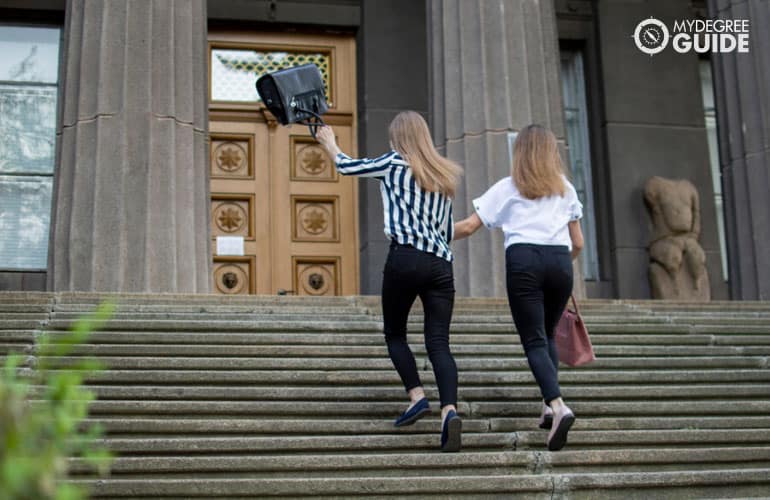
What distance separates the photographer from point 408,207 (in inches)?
251

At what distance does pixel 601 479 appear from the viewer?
19.1ft

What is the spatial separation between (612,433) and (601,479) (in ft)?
2.32

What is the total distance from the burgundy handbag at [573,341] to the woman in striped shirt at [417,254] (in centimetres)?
69

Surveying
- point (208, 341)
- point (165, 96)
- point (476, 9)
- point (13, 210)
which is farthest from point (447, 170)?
point (13, 210)

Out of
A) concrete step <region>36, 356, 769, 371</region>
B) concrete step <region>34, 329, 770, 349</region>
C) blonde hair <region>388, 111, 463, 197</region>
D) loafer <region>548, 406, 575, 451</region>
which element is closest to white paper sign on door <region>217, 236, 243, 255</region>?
concrete step <region>34, 329, 770, 349</region>

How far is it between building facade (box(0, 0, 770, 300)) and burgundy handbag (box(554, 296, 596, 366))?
4.85 meters

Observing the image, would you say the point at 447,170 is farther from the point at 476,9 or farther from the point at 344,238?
the point at 344,238

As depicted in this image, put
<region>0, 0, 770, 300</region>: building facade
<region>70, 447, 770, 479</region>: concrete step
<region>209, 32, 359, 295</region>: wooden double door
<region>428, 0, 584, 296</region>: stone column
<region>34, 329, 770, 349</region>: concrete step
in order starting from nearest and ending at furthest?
<region>70, 447, 770, 479</region>: concrete step
<region>34, 329, 770, 349</region>: concrete step
<region>0, 0, 770, 300</region>: building facade
<region>428, 0, 584, 296</region>: stone column
<region>209, 32, 359, 295</region>: wooden double door

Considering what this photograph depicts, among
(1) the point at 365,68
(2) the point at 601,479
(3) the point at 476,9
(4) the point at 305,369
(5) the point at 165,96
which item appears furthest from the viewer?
(1) the point at 365,68

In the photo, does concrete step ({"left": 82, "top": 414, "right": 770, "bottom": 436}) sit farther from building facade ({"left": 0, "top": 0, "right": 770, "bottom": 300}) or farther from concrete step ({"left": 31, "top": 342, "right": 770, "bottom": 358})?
building facade ({"left": 0, "top": 0, "right": 770, "bottom": 300})

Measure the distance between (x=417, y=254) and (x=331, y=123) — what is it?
10.1 metres

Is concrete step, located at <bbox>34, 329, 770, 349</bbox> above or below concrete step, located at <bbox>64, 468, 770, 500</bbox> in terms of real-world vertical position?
above

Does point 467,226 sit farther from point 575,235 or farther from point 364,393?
point 364,393

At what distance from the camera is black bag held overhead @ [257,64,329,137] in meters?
6.94
